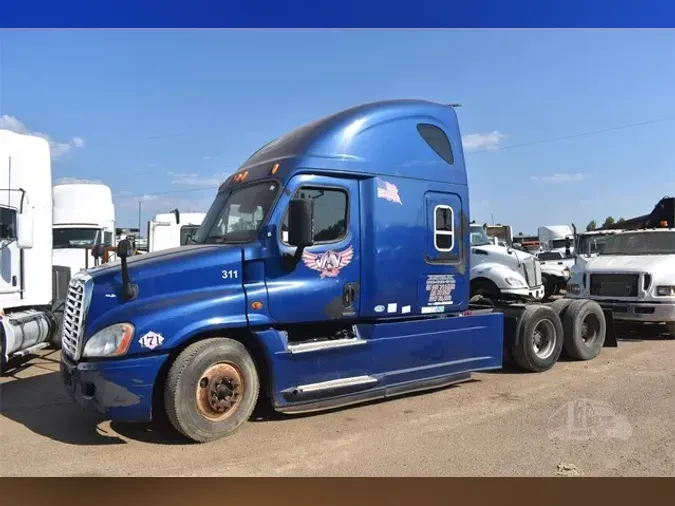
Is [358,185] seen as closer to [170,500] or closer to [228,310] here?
[228,310]

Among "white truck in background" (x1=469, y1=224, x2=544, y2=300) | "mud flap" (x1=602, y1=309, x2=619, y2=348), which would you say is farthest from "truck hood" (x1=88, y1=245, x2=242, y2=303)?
"mud flap" (x1=602, y1=309, x2=619, y2=348)

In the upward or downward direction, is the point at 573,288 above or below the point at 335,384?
above

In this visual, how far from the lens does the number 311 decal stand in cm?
535

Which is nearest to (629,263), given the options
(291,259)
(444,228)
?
(444,228)

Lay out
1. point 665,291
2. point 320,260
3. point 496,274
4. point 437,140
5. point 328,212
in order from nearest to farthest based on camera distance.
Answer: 1. point 320,260
2. point 328,212
3. point 437,140
4. point 665,291
5. point 496,274

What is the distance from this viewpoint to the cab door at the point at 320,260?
5.54 meters

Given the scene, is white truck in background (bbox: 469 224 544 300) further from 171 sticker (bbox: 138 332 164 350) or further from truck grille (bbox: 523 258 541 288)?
171 sticker (bbox: 138 332 164 350)

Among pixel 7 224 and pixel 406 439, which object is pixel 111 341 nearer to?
pixel 406 439

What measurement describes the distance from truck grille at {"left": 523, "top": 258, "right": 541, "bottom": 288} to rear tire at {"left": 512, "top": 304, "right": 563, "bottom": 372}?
191 inches

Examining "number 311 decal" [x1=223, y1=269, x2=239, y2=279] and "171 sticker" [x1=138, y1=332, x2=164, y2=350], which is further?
"number 311 decal" [x1=223, y1=269, x2=239, y2=279]

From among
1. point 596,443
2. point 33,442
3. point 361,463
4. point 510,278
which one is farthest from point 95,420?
point 510,278

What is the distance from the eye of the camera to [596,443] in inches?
200

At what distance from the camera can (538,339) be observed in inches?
320

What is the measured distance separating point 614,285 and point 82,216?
41.2 ft
